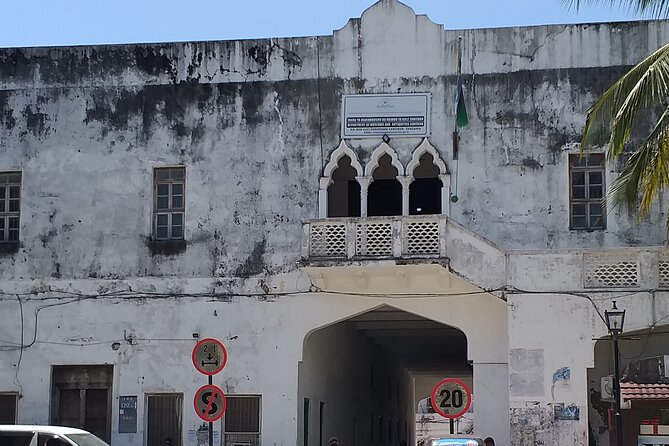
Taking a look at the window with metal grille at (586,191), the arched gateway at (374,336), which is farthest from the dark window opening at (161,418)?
the window with metal grille at (586,191)

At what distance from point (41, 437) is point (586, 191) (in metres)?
12.1

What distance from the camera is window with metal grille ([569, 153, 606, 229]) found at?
23.6 m

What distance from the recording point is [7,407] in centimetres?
2455

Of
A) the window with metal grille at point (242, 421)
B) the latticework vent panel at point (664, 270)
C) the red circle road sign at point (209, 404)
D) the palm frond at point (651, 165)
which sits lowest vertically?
the window with metal grille at point (242, 421)

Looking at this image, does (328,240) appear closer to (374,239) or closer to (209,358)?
(374,239)

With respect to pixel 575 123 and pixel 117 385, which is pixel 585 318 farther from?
pixel 117 385

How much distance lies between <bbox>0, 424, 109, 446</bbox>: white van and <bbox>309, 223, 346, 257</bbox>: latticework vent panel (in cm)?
689

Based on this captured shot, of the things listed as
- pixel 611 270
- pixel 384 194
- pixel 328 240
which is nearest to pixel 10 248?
pixel 328 240

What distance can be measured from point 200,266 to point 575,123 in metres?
8.09

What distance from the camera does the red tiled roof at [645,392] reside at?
20.3 meters

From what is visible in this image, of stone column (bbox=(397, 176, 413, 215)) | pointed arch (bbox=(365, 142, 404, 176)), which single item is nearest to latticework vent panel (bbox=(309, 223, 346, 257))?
stone column (bbox=(397, 176, 413, 215))

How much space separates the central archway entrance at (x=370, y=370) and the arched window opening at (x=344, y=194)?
230 cm

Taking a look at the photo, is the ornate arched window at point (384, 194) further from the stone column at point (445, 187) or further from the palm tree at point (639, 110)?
the palm tree at point (639, 110)

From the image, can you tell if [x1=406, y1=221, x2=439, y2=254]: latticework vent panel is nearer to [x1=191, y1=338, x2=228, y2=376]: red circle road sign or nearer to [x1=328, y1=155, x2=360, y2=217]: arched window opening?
[x1=328, y1=155, x2=360, y2=217]: arched window opening
